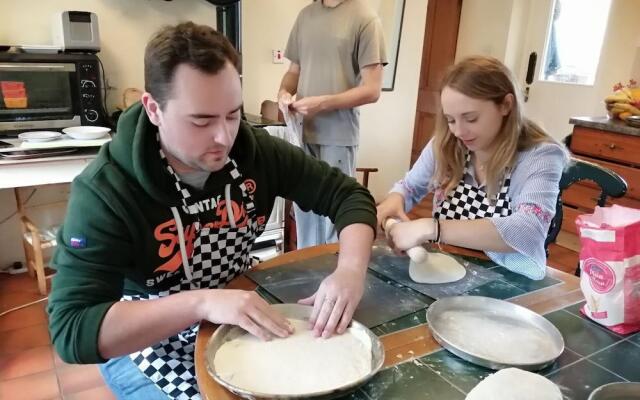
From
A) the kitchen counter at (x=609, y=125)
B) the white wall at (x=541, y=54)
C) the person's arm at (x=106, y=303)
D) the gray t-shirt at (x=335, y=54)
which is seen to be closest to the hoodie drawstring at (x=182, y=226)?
the person's arm at (x=106, y=303)

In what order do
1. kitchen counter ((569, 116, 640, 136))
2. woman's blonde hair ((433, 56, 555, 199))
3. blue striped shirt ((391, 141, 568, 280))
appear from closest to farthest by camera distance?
blue striped shirt ((391, 141, 568, 280)) < woman's blonde hair ((433, 56, 555, 199)) < kitchen counter ((569, 116, 640, 136))

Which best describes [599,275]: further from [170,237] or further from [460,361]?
[170,237]

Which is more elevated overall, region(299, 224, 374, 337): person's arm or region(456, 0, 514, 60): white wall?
region(456, 0, 514, 60): white wall

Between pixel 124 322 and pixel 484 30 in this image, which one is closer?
pixel 124 322

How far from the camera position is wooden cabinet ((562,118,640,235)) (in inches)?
108

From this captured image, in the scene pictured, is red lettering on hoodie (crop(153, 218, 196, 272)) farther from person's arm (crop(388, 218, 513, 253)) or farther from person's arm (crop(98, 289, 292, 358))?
person's arm (crop(388, 218, 513, 253))

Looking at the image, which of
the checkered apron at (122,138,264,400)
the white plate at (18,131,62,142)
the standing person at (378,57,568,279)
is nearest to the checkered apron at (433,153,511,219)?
the standing person at (378,57,568,279)

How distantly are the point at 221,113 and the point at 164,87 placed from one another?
0.36 feet

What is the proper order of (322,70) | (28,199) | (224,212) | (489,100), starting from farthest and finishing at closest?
(28,199) < (322,70) < (489,100) < (224,212)

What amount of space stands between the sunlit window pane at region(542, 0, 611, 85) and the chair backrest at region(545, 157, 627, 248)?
3104 mm

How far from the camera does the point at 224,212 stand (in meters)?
1.08

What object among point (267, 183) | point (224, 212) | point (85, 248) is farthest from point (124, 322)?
point (267, 183)

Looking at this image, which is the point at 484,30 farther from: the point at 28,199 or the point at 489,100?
the point at 28,199

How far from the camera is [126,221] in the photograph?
0.91 meters
